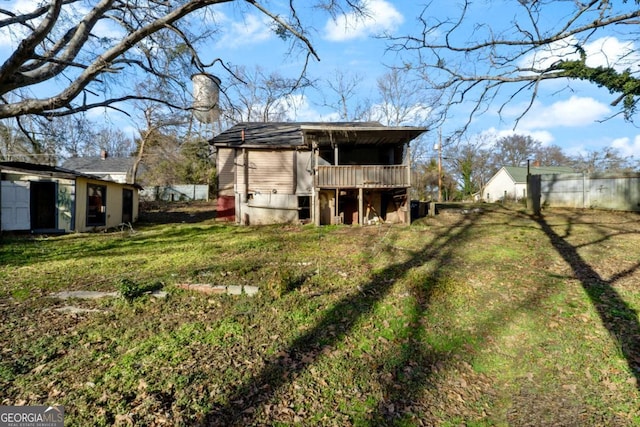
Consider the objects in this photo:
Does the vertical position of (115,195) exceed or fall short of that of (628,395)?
it exceeds it

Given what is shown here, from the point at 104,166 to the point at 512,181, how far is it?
4254 centimetres

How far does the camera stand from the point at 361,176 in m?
12.5

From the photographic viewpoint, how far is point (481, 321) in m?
4.46

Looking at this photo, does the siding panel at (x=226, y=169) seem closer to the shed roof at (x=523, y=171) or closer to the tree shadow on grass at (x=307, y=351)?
the tree shadow on grass at (x=307, y=351)

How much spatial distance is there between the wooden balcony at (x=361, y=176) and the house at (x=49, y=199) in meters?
8.89

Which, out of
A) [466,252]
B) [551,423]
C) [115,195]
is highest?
[115,195]

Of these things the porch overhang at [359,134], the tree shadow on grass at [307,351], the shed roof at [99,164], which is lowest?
the tree shadow on grass at [307,351]

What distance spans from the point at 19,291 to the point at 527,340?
7.93 meters

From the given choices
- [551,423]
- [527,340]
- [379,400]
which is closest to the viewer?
[551,423]

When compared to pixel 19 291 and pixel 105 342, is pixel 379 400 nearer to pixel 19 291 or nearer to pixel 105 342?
pixel 105 342

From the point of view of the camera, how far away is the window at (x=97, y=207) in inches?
485

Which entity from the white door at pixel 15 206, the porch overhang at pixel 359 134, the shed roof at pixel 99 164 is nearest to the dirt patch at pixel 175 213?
the white door at pixel 15 206

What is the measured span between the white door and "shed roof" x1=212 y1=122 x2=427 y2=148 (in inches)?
276

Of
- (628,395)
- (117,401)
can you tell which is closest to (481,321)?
(628,395)
